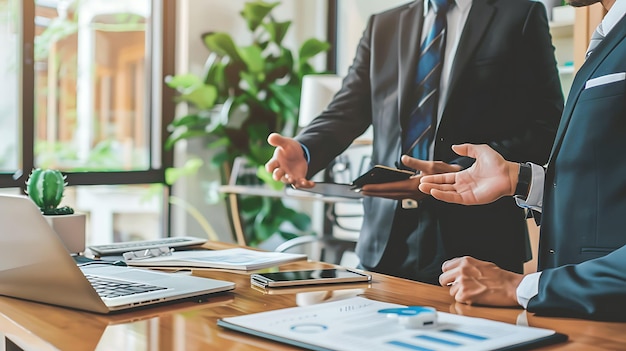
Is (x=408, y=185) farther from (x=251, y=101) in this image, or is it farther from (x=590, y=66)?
(x=251, y=101)

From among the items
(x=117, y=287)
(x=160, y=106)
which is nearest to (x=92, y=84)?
(x=160, y=106)

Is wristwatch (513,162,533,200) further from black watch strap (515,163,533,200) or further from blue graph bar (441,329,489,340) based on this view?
blue graph bar (441,329,489,340)

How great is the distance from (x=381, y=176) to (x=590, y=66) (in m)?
0.49

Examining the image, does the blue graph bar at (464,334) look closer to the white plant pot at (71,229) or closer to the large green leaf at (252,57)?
the white plant pot at (71,229)

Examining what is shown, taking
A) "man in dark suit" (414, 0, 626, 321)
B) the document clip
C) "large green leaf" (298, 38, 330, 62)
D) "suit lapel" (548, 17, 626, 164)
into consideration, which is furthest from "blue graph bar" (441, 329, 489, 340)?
"large green leaf" (298, 38, 330, 62)

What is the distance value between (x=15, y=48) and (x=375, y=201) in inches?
Answer: 120

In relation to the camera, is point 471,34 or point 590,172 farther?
point 471,34

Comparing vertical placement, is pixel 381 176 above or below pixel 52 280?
above

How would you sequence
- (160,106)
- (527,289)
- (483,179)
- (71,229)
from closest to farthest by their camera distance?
(527,289)
(483,179)
(71,229)
(160,106)

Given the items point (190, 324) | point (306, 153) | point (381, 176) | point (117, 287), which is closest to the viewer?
point (190, 324)

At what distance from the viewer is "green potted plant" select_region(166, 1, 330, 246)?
4.69m

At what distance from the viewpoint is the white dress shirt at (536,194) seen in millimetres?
1173

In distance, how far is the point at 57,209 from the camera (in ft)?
6.14

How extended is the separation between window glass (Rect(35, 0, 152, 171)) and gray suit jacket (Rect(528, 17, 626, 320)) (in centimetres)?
371
